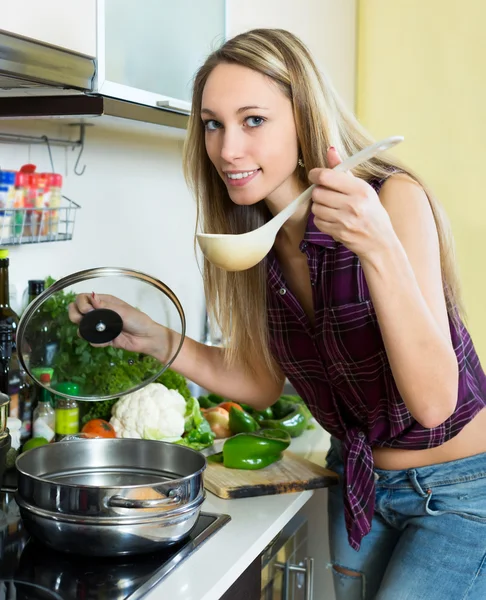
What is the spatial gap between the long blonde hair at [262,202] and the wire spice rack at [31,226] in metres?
0.34

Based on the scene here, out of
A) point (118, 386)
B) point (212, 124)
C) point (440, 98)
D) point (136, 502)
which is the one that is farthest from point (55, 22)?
point (440, 98)

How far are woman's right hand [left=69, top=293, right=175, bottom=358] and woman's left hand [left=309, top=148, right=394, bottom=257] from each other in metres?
0.45

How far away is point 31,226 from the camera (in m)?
1.62

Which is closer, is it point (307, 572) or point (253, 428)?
point (307, 572)

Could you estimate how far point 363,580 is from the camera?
1544 millimetres

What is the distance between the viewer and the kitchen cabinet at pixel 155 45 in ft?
4.51

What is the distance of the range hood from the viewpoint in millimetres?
1104

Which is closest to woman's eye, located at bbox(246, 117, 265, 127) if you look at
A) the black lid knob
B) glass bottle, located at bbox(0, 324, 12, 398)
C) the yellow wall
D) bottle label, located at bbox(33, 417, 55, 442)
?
the black lid knob

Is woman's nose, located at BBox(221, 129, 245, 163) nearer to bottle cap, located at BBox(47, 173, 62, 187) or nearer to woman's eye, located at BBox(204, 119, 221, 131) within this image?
woman's eye, located at BBox(204, 119, 221, 131)

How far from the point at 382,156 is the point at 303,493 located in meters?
0.62

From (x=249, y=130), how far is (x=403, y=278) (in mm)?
355

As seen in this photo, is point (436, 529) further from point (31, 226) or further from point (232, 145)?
point (31, 226)

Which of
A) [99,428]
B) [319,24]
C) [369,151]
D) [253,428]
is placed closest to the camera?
[369,151]

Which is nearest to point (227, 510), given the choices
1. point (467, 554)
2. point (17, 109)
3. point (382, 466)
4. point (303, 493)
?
point (303, 493)
